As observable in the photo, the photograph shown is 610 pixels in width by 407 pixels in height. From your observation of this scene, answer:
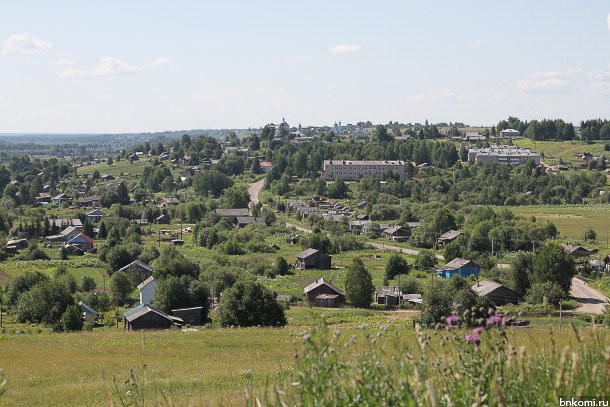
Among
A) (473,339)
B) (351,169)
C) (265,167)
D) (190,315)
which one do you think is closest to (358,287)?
(190,315)

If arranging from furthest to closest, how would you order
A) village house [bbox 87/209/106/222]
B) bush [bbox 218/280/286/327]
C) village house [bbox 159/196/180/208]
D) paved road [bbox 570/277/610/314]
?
1. village house [bbox 159/196/180/208]
2. village house [bbox 87/209/106/222]
3. paved road [bbox 570/277/610/314]
4. bush [bbox 218/280/286/327]

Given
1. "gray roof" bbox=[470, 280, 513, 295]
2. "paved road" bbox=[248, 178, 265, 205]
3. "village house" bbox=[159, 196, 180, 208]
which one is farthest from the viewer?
"paved road" bbox=[248, 178, 265, 205]

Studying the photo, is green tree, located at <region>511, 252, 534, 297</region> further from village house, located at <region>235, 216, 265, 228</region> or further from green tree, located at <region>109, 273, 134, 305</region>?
village house, located at <region>235, 216, 265, 228</region>

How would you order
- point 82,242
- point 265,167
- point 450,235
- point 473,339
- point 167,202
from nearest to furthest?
point 473,339
point 82,242
point 450,235
point 167,202
point 265,167

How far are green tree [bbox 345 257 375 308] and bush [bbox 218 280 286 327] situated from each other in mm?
8754

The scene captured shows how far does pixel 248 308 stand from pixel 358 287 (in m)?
9.38

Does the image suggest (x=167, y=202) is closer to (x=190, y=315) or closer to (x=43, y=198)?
(x=43, y=198)

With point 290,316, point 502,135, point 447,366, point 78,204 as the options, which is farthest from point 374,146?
point 447,366

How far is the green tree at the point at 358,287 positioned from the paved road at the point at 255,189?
43.2 meters

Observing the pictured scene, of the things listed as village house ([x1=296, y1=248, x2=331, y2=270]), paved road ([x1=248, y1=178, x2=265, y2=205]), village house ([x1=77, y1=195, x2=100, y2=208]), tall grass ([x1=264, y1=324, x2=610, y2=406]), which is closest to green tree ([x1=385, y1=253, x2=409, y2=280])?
village house ([x1=296, y1=248, x2=331, y2=270])

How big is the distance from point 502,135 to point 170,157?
53070 millimetres

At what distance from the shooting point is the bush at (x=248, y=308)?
2234 centimetres

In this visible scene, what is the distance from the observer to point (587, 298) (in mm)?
31016

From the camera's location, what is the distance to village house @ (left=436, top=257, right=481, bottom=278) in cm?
3784
